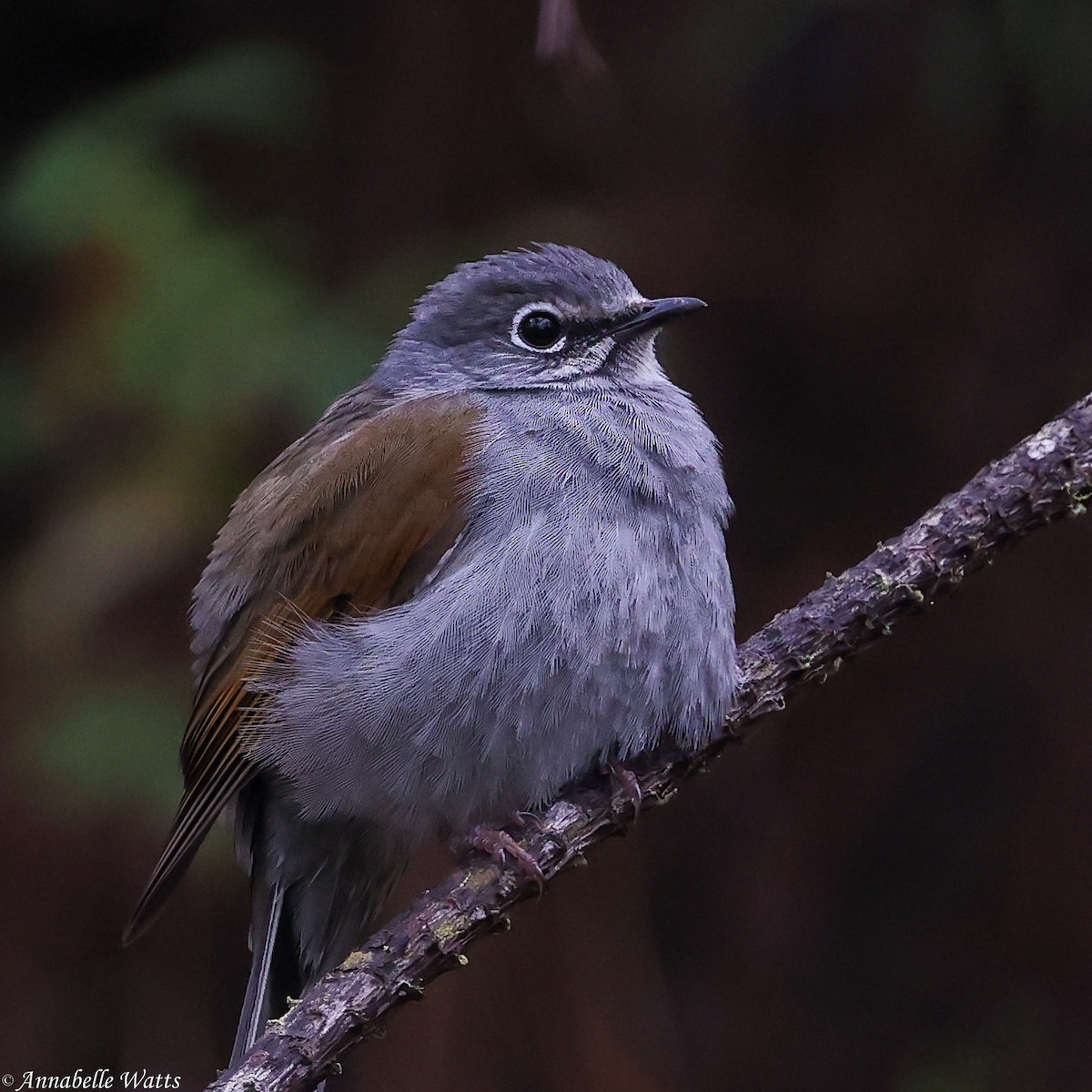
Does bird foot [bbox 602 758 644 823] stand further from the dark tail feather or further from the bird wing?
the dark tail feather

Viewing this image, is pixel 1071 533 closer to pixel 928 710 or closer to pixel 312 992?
pixel 928 710

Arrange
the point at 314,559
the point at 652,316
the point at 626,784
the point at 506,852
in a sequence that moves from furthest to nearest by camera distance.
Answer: the point at 652,316 → the point at 314,559 → the point at 626,784 → the point at 506,852

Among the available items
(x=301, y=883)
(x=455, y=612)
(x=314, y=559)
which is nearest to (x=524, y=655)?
(x=455, y=612)

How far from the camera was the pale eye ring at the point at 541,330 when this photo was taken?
4094 mm

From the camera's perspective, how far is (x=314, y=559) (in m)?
3.74

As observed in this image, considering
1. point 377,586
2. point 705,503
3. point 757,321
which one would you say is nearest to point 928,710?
point 757,321

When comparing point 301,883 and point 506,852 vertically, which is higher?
point 301,883

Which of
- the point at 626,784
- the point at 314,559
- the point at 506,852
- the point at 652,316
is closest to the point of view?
the point at 506,852

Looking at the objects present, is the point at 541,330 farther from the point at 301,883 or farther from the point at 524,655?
the point at 301,883

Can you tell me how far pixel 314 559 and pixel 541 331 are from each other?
942mm

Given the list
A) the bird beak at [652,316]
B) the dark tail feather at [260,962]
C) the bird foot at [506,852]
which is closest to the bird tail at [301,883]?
the dark tail feather at [260,962]

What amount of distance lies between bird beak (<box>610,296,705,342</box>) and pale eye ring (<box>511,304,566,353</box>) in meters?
0.15

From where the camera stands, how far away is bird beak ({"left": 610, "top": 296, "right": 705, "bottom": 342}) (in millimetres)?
4023

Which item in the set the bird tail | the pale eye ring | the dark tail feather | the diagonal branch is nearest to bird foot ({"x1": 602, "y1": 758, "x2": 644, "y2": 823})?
the diagonal branch
